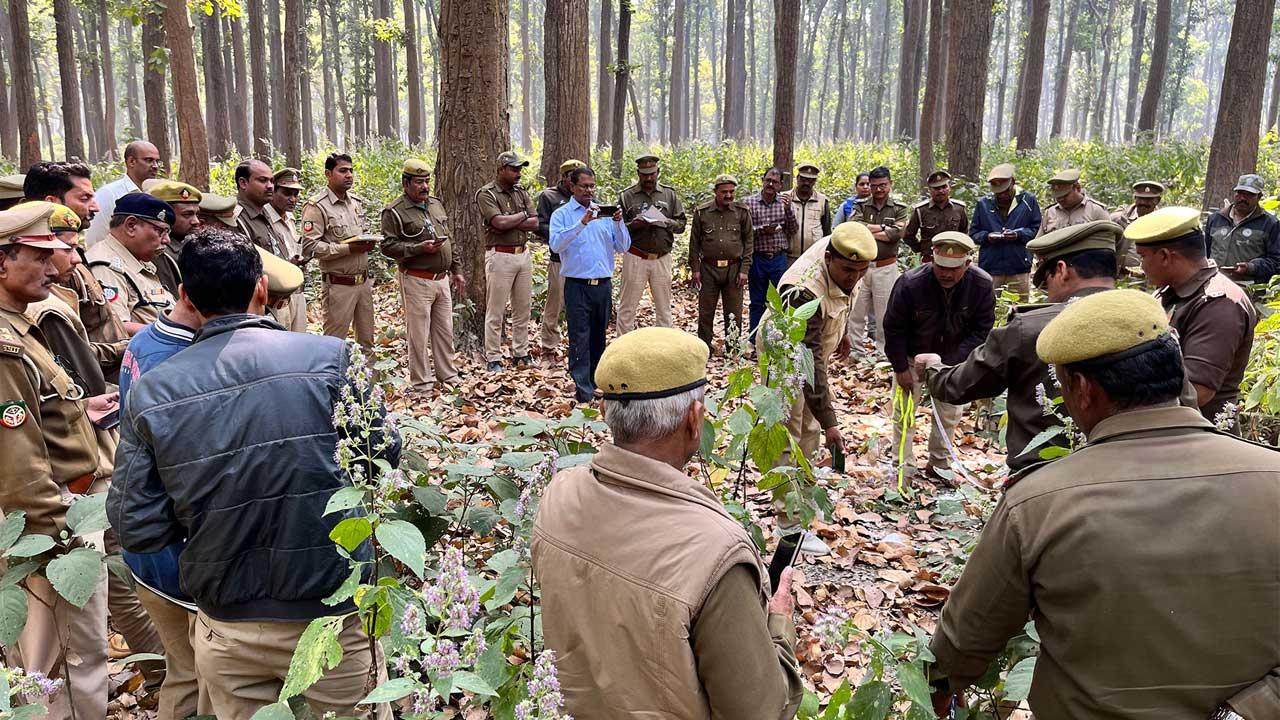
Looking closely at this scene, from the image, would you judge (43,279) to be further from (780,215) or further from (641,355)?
(780,215)

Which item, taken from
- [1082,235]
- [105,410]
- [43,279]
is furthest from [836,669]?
[43,279]

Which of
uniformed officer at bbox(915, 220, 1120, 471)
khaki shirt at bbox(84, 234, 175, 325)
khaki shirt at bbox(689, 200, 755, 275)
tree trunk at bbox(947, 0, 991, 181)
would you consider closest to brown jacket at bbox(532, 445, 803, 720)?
uniformed officer at bbox(915, 220, 1120, 471)

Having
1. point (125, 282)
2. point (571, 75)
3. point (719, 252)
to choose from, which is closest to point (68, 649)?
point (125, 282)

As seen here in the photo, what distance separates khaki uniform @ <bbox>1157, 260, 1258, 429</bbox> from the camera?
11.6 ft

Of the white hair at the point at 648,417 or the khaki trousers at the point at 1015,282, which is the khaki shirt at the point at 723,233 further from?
Answer: the white hair at the point at 648,417

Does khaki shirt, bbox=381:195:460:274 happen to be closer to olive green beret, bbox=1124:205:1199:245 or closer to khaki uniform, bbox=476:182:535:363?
khaki uniform, bbox=476:182:535:363

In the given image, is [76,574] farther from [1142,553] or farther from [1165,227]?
[1165,227]

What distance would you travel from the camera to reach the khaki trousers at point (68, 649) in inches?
127

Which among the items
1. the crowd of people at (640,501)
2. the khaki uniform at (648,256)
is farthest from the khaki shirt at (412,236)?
the crowd of people at (640,501)

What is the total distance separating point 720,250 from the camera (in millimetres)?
9070

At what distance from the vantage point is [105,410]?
3.50 meters

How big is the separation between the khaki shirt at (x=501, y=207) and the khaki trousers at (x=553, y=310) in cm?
50

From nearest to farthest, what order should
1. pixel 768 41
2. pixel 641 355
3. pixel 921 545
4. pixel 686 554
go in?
pixel 686 554, pixel 641 355, pixel 921 545, pixel 768 41

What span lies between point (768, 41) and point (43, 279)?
75493 mm
